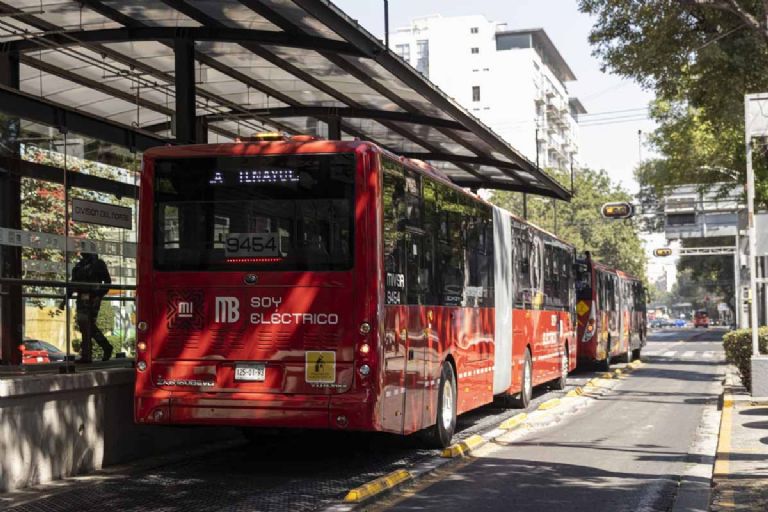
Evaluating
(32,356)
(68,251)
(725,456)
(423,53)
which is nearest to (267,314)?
(68,251)

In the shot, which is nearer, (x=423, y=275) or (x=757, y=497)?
A: (x=757, y=497)

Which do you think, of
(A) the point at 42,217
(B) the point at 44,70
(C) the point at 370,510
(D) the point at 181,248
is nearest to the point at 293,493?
(C) the point at 370,510

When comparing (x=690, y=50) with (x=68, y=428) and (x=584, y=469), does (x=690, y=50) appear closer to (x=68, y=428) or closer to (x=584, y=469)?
(x=584, y=469)

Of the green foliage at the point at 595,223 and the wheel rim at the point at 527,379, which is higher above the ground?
the green foliage at the point at 595,223

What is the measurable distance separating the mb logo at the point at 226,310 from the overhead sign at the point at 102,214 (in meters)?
1.97

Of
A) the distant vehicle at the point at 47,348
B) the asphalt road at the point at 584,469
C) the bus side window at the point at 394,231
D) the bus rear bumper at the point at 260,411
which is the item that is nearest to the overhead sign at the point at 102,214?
the distant vehicle at the point at 47,348

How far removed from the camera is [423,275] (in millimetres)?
11852

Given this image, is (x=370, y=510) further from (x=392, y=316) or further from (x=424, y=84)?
(x=424, y=84)

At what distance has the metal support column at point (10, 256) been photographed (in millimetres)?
9977

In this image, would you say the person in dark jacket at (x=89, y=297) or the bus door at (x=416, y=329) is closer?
the bus door at (x=416, y=329)

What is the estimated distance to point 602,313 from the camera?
2931cm

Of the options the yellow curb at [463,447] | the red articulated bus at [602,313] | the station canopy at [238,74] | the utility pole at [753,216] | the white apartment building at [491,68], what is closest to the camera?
the yellow curb at [463,447]

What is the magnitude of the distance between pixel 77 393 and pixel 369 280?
10.3ft

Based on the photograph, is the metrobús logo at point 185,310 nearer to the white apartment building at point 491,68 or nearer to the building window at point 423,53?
the white apartment building at point 491,68
